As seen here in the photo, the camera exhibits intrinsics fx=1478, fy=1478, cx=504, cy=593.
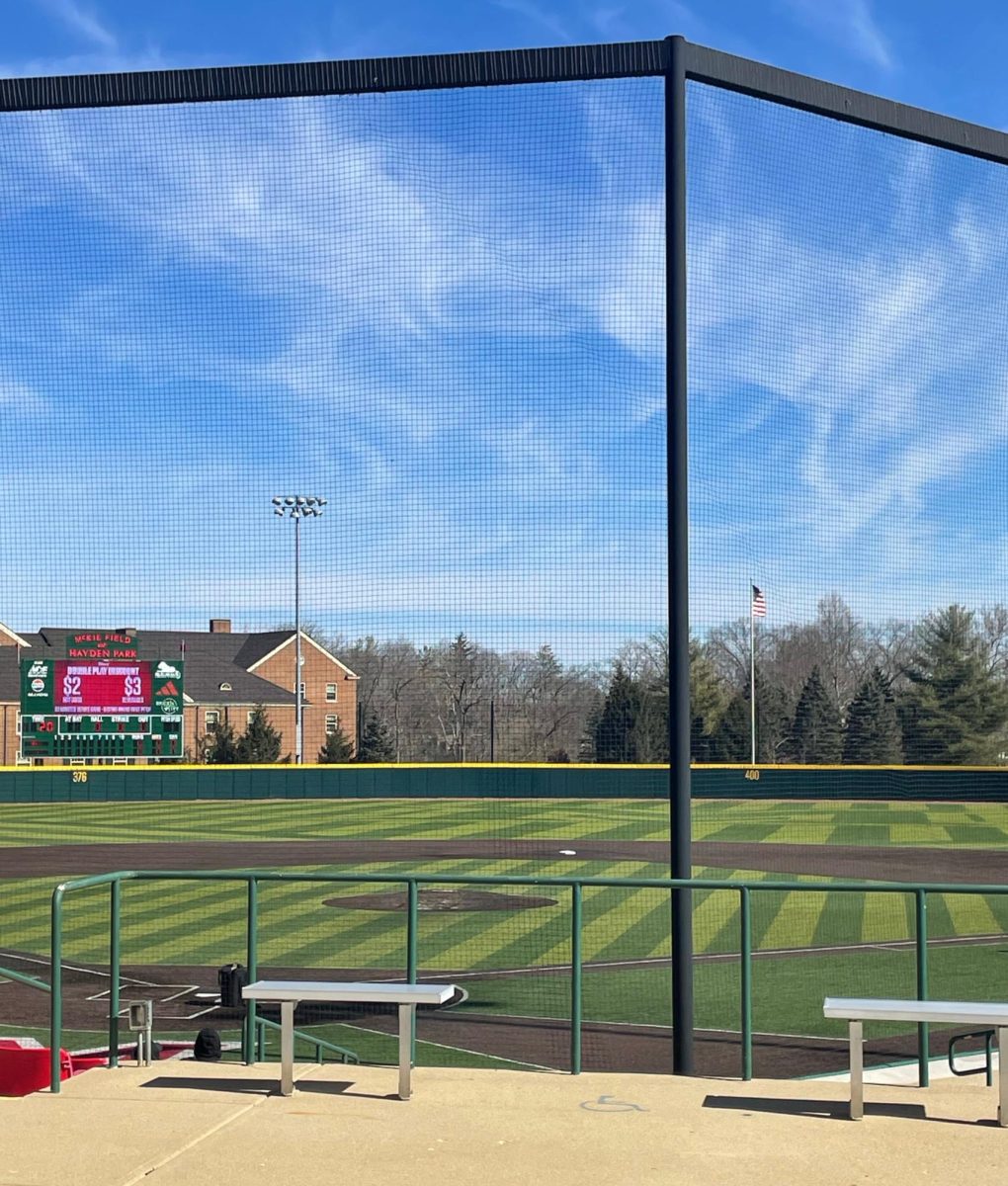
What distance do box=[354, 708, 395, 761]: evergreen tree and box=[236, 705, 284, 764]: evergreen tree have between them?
10.8 m

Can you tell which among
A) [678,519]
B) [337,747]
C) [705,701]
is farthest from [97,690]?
[678,519]

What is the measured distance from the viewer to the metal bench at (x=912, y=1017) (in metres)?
6.54

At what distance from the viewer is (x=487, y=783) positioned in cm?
977

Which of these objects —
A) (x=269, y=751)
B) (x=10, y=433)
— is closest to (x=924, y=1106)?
(x=10, y=433)

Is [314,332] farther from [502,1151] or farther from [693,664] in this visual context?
[502,1151]

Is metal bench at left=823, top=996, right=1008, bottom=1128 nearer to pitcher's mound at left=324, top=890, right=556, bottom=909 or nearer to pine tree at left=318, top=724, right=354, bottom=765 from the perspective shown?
pine tree at left=318, top=724, right=354, bottom=765

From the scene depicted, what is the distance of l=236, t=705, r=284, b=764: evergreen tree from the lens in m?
24.4

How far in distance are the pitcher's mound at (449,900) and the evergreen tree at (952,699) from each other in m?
13.0

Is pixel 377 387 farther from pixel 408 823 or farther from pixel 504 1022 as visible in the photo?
pixel 408 823

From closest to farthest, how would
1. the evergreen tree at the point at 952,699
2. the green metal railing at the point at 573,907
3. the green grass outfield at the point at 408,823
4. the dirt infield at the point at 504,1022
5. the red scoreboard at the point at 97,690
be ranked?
the green metal railing at the point at 573,907, the evergreen tree at the point at 952,699, the dirt infield at the point at 504,1022, the red scoreboard at the point at 97,690, the green grass outfield at the point at 408,823

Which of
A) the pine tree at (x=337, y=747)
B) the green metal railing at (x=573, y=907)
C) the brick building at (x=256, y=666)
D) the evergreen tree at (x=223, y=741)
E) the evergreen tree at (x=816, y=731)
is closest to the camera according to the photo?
the green metal railing at (x=573, y=907)

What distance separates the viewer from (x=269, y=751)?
32094 mm

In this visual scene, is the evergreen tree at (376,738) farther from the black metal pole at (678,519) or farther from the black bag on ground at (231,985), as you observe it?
the black metal pole at (678,519)

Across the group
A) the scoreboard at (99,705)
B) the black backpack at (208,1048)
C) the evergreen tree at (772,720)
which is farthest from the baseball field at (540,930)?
the scoreboard at (99,705)
